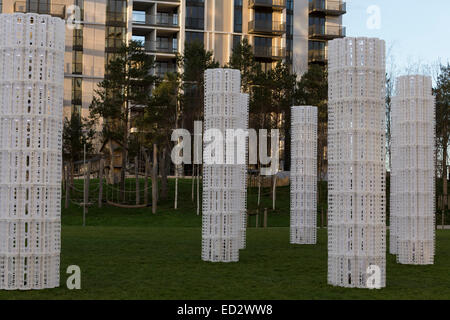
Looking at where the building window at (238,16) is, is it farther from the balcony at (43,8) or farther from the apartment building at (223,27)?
the balcony at (43,8)

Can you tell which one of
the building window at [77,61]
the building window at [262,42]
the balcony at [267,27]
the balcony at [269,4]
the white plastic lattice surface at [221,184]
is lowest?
the white plastic lattice surface at [221,184]

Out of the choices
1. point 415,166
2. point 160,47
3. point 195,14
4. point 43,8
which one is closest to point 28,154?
point 415,166

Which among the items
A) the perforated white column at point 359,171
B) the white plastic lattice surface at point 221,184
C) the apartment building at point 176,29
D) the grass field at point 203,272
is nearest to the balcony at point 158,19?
the apartment building at point 176,29

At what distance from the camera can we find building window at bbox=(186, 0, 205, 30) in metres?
51.8

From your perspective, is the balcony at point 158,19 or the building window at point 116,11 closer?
the building window at point 116,11

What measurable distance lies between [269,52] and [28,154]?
4543cm

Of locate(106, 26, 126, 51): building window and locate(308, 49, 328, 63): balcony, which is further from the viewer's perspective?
locate(308, 49, 328, 63): balcony

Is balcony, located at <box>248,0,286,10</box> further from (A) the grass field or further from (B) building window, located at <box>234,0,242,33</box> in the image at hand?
(A) the grass field

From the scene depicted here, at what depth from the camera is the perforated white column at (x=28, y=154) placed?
31.3 feet

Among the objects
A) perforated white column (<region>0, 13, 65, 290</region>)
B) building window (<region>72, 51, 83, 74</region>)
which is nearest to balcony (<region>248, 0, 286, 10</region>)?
building window (<region>72, 51, 83, 74</region>)

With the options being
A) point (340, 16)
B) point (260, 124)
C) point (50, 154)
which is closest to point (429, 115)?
point (50, 154)

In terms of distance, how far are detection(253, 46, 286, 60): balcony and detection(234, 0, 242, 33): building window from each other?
2267 mm

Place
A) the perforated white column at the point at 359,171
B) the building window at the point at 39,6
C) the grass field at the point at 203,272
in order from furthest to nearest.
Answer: the building window at the point at 39,6, the perforated white column at the point at 359,171, the grass field at the point at 203,272

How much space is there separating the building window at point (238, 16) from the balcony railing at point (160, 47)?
5.93m
